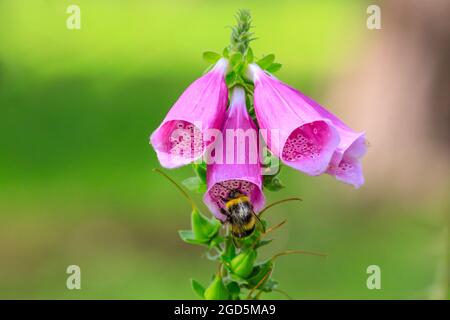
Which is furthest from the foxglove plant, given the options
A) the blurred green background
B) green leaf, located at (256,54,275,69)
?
the blurred green background

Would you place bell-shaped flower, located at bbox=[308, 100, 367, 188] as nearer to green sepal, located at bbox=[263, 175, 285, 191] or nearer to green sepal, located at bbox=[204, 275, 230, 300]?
green sepal, located at bbox=[263, 175, 285, 191]

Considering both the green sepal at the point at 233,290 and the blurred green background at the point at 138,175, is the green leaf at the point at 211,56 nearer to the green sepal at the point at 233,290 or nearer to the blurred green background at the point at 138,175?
the green sepal at the point at 233,290

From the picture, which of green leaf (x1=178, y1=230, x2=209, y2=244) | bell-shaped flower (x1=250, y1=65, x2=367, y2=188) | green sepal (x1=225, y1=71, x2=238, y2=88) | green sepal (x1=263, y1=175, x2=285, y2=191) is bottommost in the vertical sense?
green leaf (x1=178, y1=230, x2=209, y2=244)

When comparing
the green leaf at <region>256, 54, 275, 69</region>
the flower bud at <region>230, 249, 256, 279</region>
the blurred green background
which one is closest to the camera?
the flower bud at <region>230, 249, 256, 279</region>

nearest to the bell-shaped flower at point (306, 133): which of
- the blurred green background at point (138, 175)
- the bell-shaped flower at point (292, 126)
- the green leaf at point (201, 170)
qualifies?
the bell-shaped flower at point (292, 126)

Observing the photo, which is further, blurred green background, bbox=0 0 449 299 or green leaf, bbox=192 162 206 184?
blurred green background, bbox=0 0 449 299

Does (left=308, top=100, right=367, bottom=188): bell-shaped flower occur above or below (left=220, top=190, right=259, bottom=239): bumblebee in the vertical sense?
above

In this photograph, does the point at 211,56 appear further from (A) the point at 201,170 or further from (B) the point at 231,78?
(A) the point at 201,170

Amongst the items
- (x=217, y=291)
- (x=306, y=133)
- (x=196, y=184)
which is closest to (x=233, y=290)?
(x=217, y=291)
